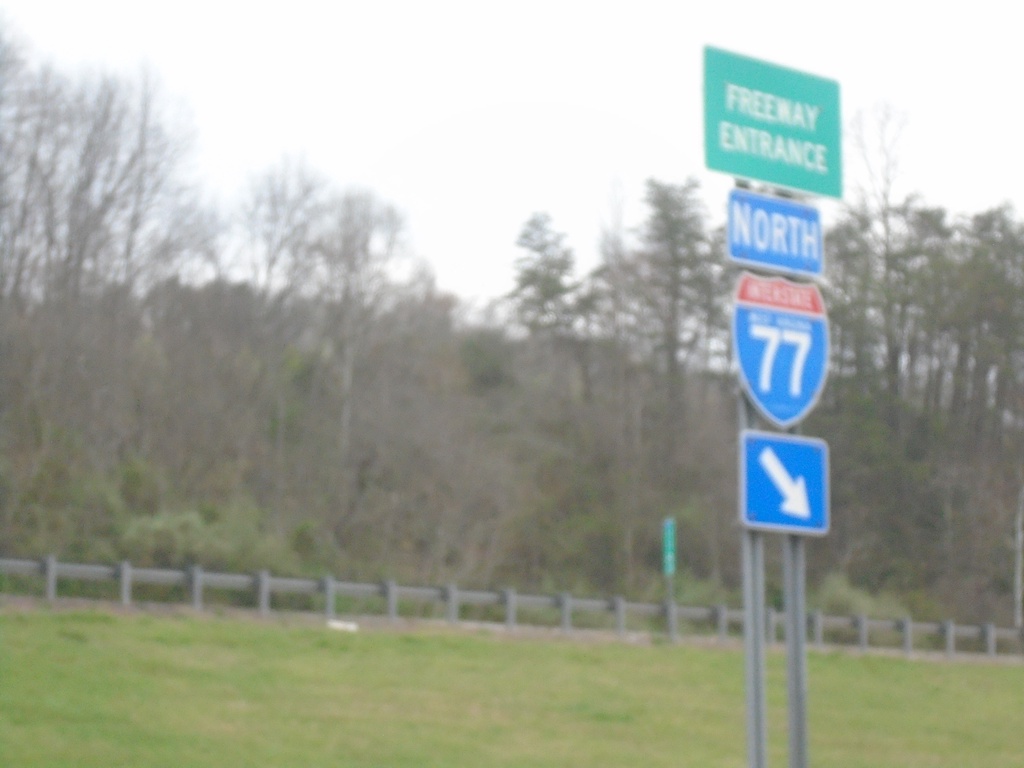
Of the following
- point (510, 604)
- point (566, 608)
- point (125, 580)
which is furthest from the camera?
point (566, 608)

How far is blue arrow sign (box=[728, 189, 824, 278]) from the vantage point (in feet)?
25.3

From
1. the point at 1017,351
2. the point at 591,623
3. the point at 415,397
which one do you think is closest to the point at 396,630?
the point at 591,623

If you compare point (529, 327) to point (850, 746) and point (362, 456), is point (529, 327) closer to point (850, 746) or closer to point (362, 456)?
point (362, 456)

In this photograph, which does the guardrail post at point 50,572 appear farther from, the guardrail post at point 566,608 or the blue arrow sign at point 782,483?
the blue arrow sign at point 782,483

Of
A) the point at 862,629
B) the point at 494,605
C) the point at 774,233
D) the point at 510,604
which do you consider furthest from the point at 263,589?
the point at 774,233

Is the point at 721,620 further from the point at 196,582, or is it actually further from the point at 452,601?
the point at 196,582

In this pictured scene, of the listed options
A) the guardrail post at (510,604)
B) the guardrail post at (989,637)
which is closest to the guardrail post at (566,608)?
the guardrail post at (510,604)

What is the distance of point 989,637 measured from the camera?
3634 cm

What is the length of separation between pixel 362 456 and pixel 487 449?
13.2 feet

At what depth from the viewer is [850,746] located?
16641 mm

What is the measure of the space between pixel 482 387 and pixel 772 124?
176 ft

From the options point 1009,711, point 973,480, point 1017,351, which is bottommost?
point 1009,711

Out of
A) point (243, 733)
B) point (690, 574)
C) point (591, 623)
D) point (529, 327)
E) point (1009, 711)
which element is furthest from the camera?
point (529, 327)

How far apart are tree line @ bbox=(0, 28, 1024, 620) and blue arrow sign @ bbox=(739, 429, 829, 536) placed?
26.7 m
